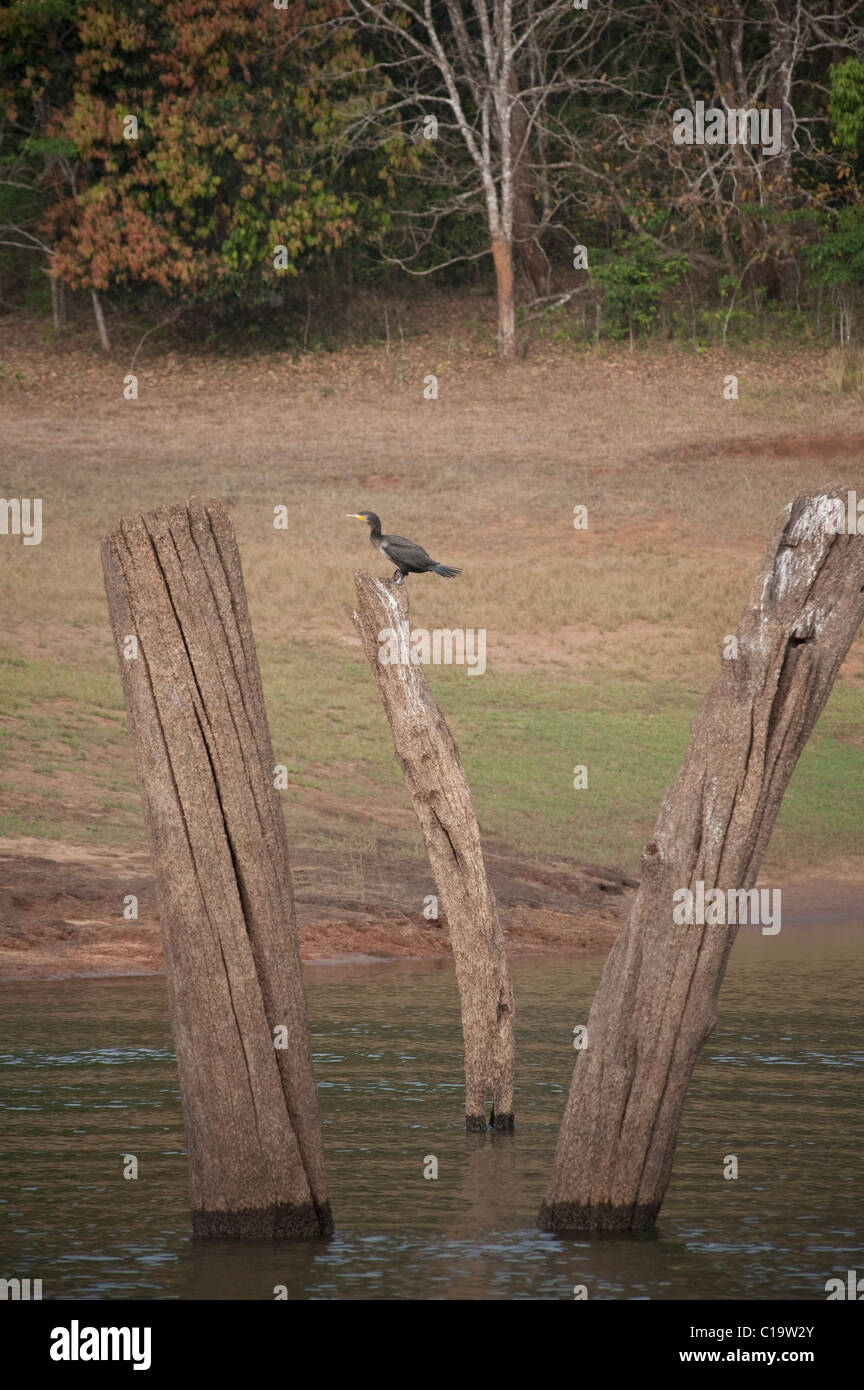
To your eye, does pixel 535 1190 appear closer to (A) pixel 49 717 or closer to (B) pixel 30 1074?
(B) pixel 30 1074

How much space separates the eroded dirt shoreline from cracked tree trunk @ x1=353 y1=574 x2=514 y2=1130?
6552mm

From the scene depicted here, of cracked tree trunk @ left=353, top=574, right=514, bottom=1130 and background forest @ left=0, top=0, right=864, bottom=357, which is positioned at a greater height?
background forest @ left=0, top=0, right=864, bottom=357

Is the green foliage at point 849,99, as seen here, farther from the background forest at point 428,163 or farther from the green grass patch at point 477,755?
the green grass patch at point 477,755

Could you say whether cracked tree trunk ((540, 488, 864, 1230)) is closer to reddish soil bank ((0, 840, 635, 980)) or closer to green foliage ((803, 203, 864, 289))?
reddish soil bank ((0, 840, 635, 980))

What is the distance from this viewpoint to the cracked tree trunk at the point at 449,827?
10.1 metres

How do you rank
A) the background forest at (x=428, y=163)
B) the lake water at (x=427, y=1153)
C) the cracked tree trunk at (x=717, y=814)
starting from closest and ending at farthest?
the cracked tree trunk at (x=717, y=814) < the lake water at (x=427, y=1153) < the background forest at (x=428, y=163)

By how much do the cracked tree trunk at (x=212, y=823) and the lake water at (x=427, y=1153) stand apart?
2.77ft

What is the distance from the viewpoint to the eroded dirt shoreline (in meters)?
17.3

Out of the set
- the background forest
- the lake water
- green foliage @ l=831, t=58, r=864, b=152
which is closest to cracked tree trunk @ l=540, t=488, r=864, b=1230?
the lake water

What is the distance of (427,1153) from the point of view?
1088 cm

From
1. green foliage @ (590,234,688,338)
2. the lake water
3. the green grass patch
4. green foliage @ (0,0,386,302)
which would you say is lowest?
the lake water

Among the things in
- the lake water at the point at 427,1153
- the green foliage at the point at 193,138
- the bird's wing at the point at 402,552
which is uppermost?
the green foliage at the point at 193,138

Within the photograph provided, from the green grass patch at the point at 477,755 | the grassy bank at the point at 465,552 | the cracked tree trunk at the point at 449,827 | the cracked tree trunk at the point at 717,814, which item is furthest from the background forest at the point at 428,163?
the cracked tree trunk at the point at 717,814

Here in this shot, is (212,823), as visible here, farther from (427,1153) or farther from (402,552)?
(402,552)
